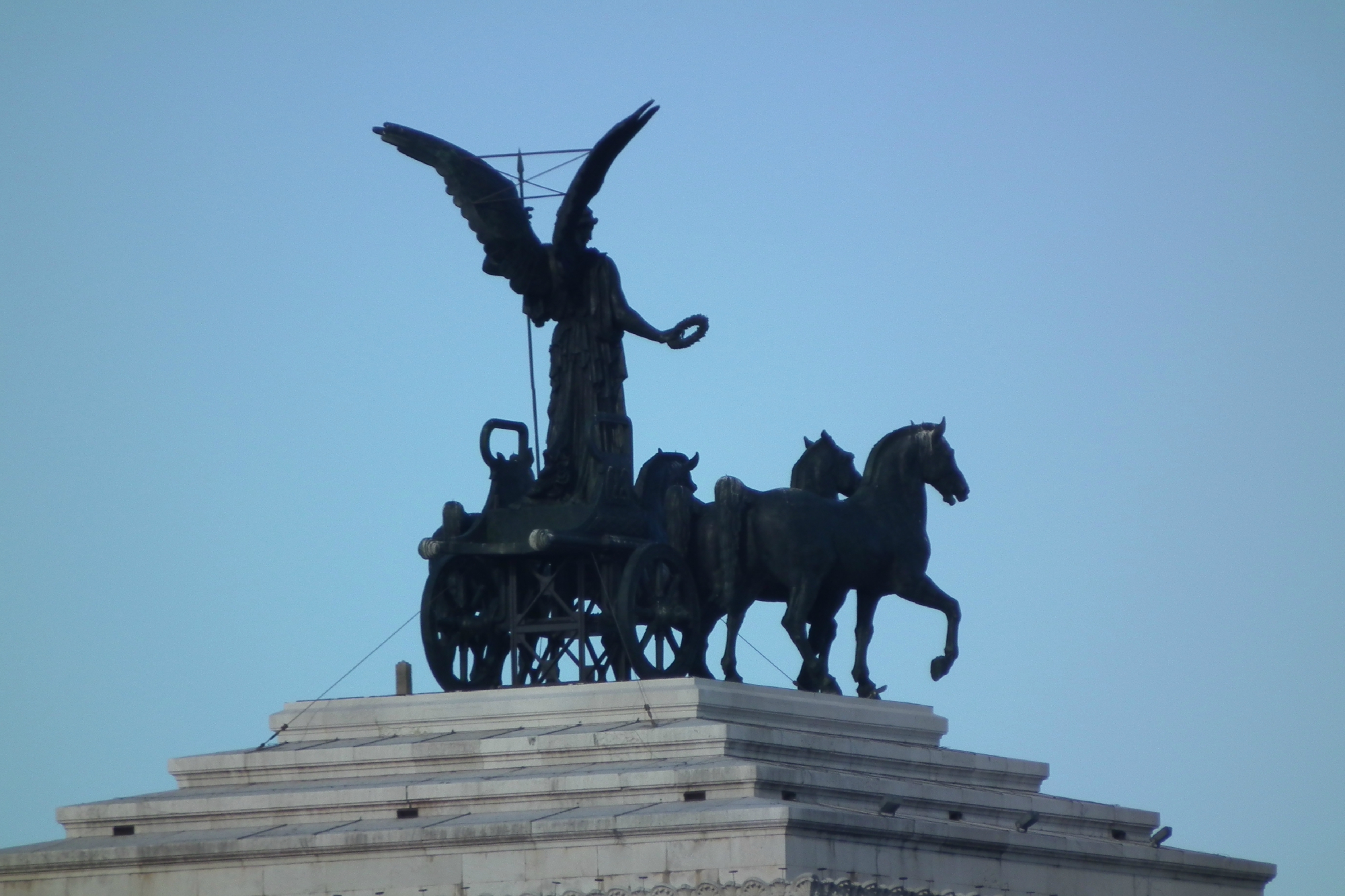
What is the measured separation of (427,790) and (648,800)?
2.65 metres

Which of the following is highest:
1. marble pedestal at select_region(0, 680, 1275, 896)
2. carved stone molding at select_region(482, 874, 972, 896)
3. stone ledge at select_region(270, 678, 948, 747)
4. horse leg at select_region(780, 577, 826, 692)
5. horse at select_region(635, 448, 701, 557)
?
horse at select_region(635, 448, 701, 557)

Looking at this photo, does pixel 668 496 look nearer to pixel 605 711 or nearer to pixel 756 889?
pixel 605 711

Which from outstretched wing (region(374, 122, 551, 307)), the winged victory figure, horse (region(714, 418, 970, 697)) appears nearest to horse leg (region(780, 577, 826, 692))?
horse (region(714, 418, 970, 697))

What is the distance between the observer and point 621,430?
43531 mm

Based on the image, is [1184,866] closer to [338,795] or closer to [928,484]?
[928,484]

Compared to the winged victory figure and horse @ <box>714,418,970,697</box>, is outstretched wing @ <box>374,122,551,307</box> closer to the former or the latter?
the winged victory figure

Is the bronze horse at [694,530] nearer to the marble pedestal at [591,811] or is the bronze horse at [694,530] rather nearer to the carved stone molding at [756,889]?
the marble pedestal at [591,811]

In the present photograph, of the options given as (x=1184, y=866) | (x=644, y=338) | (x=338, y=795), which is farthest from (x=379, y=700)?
(x=1184, y=866)

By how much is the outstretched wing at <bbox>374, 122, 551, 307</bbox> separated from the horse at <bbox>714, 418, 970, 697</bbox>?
11.2 ft

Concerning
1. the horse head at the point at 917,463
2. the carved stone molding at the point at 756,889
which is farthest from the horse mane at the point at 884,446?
the carved stone molding at the point at 756,889

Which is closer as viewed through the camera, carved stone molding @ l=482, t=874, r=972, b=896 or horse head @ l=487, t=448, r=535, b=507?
carved stone molding @ l=482, t=874, r=972, b=896

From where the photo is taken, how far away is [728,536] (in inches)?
1695

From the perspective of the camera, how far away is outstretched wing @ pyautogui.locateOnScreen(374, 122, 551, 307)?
143ft

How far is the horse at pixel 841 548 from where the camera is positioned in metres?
43.2
